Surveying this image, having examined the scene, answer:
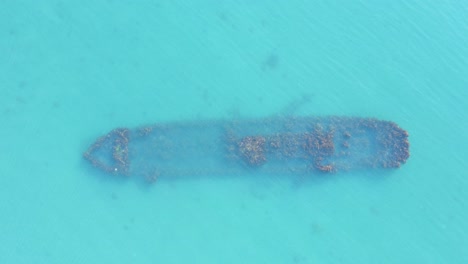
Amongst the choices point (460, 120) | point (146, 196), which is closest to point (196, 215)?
A: point (146, 196)

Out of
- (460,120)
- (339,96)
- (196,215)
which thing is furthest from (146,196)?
(460,120)

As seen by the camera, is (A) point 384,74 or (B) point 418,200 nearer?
(B) point 418,200

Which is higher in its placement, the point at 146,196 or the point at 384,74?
the point at 384,74

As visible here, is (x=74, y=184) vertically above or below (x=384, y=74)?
below

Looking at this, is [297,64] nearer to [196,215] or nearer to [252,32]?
[252,32]

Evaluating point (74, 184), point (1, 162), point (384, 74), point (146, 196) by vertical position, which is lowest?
point (1, 162)

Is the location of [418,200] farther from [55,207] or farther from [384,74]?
[55,207]
